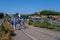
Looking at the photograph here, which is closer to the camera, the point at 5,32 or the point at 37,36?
the point at 5,32

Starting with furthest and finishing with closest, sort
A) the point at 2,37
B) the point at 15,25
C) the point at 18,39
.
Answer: the point at 15,25 → the point at 18,39 → the point at 2,37

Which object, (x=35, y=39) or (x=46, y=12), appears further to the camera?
(x=46, y=12)

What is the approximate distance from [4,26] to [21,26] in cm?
1037

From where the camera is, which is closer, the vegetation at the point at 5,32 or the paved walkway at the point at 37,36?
the vegetation at the point at 5,32

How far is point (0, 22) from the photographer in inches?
1006

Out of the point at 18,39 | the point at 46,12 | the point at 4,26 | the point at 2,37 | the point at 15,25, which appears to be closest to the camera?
the point at 2,37

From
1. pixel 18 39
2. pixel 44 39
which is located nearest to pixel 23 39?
pixel 18 39

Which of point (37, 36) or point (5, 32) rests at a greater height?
point (5, 32)

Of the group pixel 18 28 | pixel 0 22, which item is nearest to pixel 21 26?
pixel 18 28

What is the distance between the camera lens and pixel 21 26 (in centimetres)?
3284

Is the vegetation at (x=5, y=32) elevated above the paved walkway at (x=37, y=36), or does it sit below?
above

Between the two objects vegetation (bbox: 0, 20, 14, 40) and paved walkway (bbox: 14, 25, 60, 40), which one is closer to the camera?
vegetation (bbox: 0, 20, 14, 40)

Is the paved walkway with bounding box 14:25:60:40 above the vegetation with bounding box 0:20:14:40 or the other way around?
the other way around

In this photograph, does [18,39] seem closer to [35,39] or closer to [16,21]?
[35,39]
